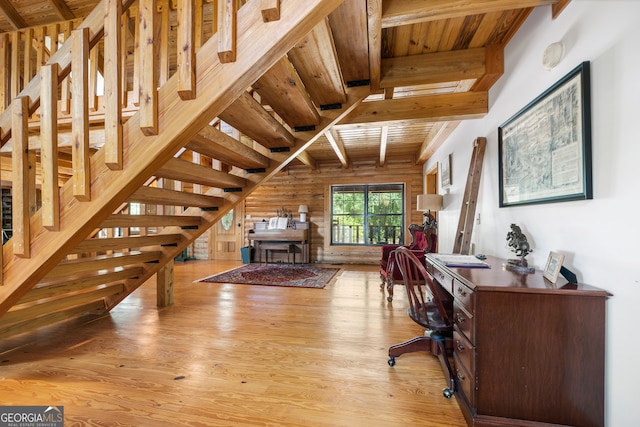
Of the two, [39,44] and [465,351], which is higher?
[39,44]

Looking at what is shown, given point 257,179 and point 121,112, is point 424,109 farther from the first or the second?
point 121,112

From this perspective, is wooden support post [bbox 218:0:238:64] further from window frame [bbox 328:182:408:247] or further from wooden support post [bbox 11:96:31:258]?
window frame [bbox 328:182:408:247]

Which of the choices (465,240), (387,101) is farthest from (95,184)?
(465,240)

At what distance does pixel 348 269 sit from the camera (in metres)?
5.56

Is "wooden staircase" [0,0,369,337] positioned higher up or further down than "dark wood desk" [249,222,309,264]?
higher up

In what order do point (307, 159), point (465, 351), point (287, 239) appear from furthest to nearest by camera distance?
1. point (287, 239)
2. point (307, 159)
3. point (465, 351)

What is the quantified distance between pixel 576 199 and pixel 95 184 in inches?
100

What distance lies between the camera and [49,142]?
4.44ft

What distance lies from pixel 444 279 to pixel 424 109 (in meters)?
2.00

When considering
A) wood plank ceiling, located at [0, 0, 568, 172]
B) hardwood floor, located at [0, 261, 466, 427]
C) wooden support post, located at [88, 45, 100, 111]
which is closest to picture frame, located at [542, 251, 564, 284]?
→ hardwood floor, located at [0, 261, 466, 427]

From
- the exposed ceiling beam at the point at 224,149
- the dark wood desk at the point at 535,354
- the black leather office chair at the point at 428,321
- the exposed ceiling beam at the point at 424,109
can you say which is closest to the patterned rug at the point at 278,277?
the black leather office chair at the point at 428,321

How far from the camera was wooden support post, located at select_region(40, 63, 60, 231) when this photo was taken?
52.8 inches

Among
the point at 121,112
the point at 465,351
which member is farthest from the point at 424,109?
the point at 121,112

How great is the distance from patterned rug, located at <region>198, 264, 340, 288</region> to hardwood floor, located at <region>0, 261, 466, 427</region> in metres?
1.20
